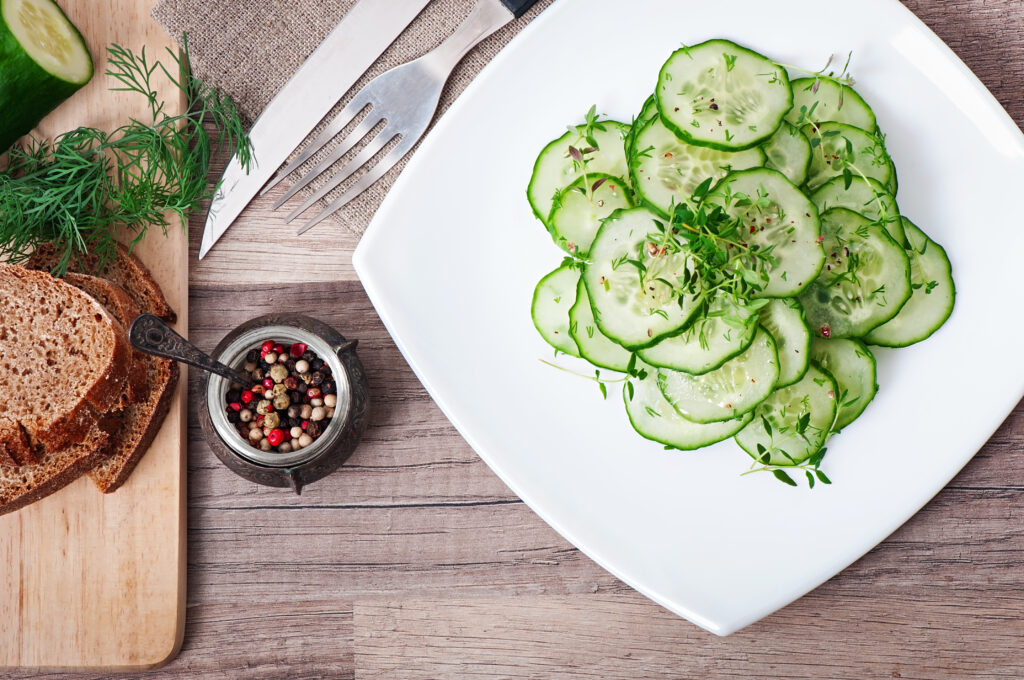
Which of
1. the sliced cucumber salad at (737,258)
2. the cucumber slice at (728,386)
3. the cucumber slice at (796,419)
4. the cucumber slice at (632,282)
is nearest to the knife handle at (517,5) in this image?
the sliced cucumber salad at (737,258)

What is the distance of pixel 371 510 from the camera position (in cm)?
145

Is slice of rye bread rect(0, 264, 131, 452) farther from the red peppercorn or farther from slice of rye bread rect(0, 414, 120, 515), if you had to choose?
the red peppercorn

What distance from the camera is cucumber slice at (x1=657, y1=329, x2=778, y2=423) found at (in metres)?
1.11

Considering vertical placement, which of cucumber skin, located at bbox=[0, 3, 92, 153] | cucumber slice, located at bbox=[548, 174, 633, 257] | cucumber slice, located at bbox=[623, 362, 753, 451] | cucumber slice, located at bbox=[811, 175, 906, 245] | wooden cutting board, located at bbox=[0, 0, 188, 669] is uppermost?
cucumber slice, located at bbox=[811, 175, 906, 245]

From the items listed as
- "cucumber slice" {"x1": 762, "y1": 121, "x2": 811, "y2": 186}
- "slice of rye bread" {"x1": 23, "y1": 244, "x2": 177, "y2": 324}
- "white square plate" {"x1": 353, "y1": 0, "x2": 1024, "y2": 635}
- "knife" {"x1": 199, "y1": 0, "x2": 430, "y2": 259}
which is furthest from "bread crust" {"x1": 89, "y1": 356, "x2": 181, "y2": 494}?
"cucumber slice" {"x1": 762, "y1": 121, "x2": 811, "y2": 186}

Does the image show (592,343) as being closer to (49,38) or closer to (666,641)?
(666,641)

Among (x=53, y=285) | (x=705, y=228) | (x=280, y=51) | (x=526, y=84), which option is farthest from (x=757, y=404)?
(x=53, y=285)

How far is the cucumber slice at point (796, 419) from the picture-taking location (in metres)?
1.19

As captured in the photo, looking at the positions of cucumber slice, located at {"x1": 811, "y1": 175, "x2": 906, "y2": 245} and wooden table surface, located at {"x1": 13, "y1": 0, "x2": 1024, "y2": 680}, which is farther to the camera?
wooden table surface, located at {"x1": 13, "y1": 0, "x2": 1024, "y2": 680}

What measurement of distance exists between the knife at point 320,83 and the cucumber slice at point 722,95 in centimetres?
55

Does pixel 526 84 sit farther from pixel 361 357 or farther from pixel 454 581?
pixel 454 581

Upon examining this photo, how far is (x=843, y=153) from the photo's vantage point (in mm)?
1188

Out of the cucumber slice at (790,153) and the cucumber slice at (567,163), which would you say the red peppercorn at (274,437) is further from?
the cucumber slice at (790,153)

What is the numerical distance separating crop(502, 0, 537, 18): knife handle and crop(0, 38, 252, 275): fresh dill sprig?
1.89ft
